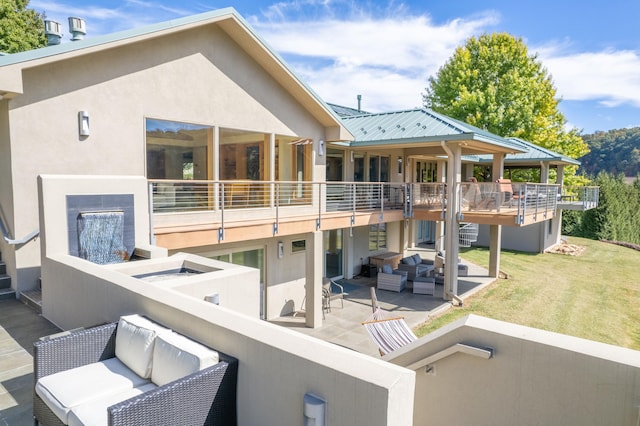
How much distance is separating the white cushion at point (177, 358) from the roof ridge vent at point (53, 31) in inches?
345

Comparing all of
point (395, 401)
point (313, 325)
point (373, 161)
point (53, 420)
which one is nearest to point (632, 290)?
point (373, 161)

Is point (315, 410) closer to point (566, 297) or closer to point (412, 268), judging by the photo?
point (412, 268)

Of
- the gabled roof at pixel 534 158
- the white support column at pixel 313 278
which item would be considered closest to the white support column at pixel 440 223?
the gabled roof at pixel 534 158

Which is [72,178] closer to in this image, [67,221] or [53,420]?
[67,221]

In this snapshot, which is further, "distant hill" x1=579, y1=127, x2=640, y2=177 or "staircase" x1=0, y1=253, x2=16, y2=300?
"distant hill" x1=579, y1=127, x2=640, y2=177

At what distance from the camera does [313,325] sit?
13.0 metres

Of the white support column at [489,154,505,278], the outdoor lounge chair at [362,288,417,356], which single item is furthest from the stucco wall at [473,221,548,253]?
the outdoor lounge chair at [362,288,417,356]

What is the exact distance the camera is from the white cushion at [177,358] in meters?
3.61

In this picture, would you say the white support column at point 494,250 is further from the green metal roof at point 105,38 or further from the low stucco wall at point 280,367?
the low stucco wall at point 280,367

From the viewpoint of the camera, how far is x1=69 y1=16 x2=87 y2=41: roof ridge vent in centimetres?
952

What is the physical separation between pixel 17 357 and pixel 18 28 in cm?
2825

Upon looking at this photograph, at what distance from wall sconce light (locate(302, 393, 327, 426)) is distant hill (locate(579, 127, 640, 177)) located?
312 ft

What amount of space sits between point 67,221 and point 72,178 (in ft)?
2.53

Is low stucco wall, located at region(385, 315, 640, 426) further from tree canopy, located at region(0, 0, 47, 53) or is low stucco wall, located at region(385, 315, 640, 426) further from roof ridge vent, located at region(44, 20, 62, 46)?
tree canopy, located at region(0, 0, 47, 53)
